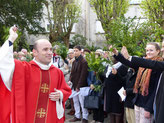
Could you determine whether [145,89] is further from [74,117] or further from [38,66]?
[74,117]

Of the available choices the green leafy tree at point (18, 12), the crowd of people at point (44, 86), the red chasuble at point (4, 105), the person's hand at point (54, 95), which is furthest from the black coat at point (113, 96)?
the green leafy tree at point (18, 12)

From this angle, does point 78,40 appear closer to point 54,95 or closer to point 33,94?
point 54,95

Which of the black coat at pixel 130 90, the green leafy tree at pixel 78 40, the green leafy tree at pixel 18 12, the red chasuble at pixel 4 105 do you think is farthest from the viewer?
the green leafy tree at pixel 78 40

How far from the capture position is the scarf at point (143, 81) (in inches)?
144

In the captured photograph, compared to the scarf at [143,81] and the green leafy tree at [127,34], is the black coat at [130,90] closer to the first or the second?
the scarf at [143,81]

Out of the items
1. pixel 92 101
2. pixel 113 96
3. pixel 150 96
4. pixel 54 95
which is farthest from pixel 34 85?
pixel 92 101

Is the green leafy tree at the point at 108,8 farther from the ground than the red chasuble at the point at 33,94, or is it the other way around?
the green leafy tree at the point at 108,8

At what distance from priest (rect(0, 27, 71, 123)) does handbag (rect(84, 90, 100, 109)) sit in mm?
2479

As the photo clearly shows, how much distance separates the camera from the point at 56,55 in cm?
795

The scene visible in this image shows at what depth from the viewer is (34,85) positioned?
290 centimetres

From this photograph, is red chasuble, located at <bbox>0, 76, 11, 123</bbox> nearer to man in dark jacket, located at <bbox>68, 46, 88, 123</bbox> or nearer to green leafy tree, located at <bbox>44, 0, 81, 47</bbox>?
man in dark jacket, located at <bbox>68, 46, 88, 123</bbox>

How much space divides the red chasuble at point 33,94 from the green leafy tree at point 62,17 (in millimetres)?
18131

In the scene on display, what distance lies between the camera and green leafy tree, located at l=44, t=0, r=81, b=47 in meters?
20.6

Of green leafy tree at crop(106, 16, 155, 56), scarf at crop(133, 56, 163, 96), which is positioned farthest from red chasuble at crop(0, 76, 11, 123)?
scarf at crop(133, 56, 163, 96)
